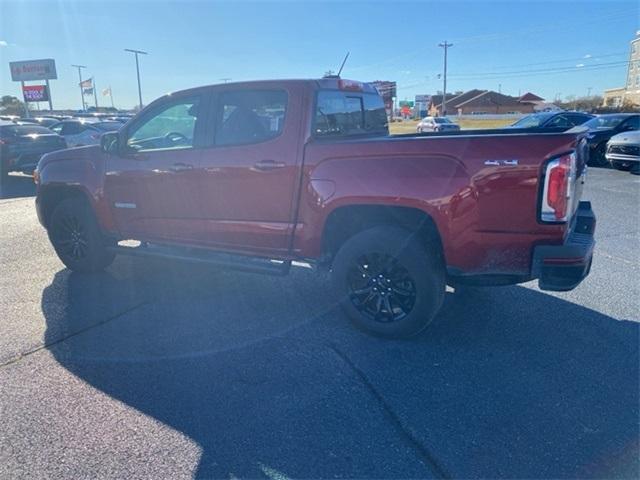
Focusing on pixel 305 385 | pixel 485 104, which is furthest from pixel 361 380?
pixel 485 104

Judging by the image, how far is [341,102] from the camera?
4.36 m

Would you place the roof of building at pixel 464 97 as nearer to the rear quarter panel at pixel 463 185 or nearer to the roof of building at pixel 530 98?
the roof of building at pixel 530 98

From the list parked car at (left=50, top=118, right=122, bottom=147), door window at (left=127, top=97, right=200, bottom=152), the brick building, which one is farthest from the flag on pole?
door window at (left=127, top=97, right=200, bottom=152)

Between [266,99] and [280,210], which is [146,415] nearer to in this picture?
[280,210]

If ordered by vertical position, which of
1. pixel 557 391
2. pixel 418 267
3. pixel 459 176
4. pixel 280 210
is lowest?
pixel 557 391

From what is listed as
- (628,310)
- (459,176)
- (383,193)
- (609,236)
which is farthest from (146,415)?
(609,236)

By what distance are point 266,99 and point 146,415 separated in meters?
2.70

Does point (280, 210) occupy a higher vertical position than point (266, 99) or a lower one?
lower

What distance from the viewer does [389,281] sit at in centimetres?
375

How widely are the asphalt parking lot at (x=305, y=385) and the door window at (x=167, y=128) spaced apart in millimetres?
1530

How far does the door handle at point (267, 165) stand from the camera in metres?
3.89

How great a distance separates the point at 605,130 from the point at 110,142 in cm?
1491

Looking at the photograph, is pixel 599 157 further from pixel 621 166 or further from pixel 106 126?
pixel 106 126

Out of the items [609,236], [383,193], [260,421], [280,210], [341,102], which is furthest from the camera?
[609,236]
